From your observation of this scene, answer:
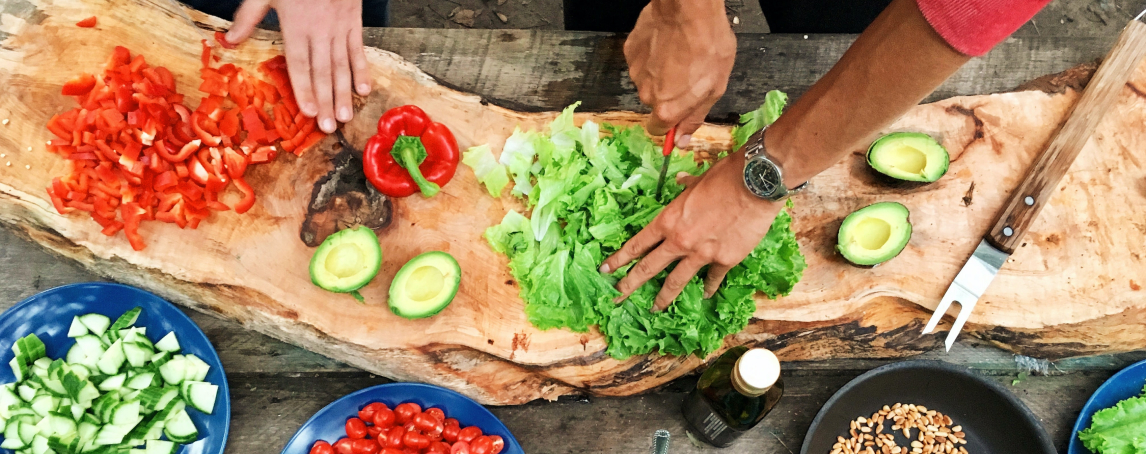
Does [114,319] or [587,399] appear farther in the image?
[587,399]

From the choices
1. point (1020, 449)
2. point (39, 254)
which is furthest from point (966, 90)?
point (39, 254)

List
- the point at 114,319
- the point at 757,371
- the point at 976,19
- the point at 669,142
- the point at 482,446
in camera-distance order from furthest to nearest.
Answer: the point at 114,319, the point at 482,446, the point at 669,142, the point at 757,371, the point at 976,19

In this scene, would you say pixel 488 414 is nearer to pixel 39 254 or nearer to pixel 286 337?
pixel 286 337

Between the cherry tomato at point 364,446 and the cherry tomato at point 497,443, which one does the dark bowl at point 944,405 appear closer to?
the cherry tomato at point 497,443

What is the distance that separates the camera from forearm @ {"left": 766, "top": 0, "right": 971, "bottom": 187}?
1296mm

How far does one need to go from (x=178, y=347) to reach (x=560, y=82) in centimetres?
168

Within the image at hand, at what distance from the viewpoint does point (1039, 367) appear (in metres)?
2.56

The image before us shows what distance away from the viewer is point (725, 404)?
6.97ft

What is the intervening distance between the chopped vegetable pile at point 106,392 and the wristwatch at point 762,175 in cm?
189

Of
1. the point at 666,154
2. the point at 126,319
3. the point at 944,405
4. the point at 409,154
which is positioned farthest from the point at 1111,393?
the point at 126,319

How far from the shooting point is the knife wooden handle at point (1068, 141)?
2.18m

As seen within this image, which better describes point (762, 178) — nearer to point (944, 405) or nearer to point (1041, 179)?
point (1041, 179)

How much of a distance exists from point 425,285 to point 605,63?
1144mm

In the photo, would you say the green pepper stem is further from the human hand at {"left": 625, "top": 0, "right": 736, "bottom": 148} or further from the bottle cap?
the bottle cap
